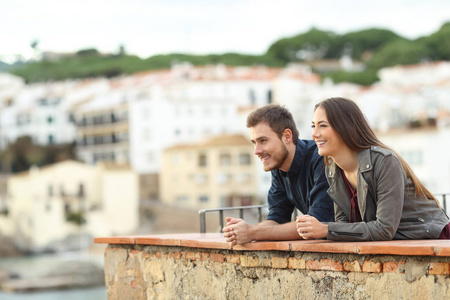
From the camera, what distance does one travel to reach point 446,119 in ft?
177

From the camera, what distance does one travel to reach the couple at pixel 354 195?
411 cm

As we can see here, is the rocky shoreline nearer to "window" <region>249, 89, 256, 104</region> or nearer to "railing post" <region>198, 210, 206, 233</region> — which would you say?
"window" <region>249, 89, 256, 104</region>

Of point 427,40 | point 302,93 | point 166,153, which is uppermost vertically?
point 427,40

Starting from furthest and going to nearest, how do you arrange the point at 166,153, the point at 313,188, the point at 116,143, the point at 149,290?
1. the point at 116,143
2. the point at 166,153
3. the point at 149,290
4. the point at 313,188

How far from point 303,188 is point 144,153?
2547 inches

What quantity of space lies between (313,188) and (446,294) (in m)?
1.29

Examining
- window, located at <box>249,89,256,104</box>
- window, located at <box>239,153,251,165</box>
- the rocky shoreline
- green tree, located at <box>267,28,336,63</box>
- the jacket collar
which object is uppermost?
A: green tree, located at <box>267,28,336,63</box>

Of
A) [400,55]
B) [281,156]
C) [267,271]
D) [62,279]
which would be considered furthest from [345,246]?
[400,55]

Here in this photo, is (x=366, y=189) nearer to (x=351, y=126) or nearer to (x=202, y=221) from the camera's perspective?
(x=351, y=126)

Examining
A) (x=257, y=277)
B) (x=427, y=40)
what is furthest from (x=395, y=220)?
(x=427, y=40)

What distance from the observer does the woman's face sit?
431cm

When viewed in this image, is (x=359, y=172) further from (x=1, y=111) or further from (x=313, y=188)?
(x=1, y=111)

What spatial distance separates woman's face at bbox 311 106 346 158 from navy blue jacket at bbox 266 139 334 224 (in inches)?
17.0

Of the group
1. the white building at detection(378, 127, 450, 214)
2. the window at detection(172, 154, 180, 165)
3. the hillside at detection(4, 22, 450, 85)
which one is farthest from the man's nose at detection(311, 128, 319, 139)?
the hillside at detection(4, 22, 450, 85)
